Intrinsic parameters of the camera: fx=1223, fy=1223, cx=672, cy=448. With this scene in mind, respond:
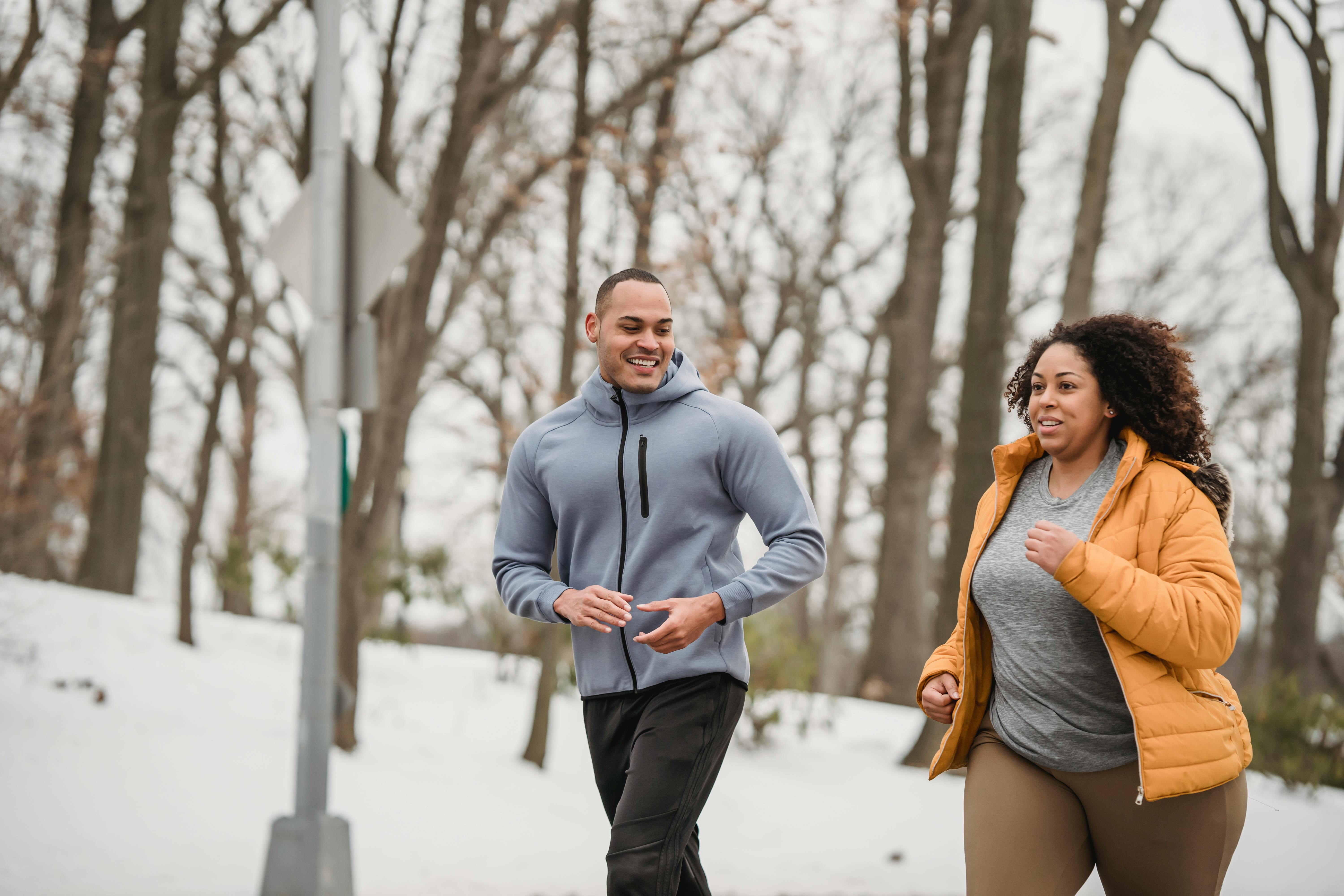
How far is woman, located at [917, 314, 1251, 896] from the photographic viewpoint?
8.79ft

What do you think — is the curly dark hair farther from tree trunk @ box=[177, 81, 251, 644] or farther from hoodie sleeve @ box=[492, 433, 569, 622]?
tree trunk @ box=[177, 81, 251, 644]

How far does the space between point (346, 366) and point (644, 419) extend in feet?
9.72

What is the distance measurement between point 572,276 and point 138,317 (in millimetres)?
6497

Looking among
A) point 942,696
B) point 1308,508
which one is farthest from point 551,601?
point 1308,508

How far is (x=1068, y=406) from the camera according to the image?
3010 mm

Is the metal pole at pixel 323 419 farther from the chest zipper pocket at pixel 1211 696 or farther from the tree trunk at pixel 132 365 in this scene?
the tree trunk at pixel 132 365

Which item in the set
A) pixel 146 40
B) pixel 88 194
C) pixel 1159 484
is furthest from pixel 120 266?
pixel 1159 484

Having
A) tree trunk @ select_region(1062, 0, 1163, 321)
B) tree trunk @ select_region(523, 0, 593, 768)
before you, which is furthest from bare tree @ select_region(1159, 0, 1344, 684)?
tree trunk @ select_region(523, 0, 593, 768)

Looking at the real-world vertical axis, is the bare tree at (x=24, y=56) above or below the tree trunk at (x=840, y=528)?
above

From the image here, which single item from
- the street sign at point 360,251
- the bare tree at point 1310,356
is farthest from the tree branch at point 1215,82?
the street sign at point 360,251

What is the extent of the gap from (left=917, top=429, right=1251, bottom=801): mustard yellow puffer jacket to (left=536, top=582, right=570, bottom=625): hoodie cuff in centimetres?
107

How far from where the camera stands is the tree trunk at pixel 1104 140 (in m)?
9.62

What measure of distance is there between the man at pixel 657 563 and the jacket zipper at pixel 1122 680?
0.73 m

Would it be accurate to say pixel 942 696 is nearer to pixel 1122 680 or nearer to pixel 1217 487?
pixel 1122 680
